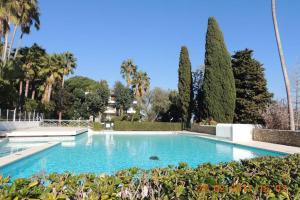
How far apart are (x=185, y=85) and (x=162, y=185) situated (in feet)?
91.6

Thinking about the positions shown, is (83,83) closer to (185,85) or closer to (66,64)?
(66,64)

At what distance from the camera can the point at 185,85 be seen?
31.1 meters

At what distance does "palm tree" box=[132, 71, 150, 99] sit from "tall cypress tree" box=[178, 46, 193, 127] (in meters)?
11.8

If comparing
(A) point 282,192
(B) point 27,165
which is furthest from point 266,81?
(A) point 282,192

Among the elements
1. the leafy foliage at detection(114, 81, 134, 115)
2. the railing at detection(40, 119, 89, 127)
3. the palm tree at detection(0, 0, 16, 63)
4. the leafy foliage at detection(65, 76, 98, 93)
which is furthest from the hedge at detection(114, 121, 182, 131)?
the leafy foliage at detection(65, 76, 98, 93)

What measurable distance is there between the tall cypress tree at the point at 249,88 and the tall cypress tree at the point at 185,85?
522 cm

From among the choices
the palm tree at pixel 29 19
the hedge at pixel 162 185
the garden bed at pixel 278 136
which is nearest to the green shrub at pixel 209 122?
the garden bed at pixel 278 136

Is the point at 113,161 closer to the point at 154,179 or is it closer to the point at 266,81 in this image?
the point at 154,179

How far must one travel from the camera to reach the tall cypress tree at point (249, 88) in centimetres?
2800

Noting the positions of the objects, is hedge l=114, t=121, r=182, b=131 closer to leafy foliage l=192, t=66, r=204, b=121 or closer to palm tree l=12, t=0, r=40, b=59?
leafy foliage l=192, t=66, r=204, b=121

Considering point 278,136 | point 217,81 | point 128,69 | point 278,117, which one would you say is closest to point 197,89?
point 217,81

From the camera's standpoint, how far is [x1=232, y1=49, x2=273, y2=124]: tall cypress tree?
28.0 meters

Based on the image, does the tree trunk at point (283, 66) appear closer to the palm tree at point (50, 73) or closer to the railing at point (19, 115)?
the railing at point (19, 115)

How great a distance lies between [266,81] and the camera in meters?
28.6
